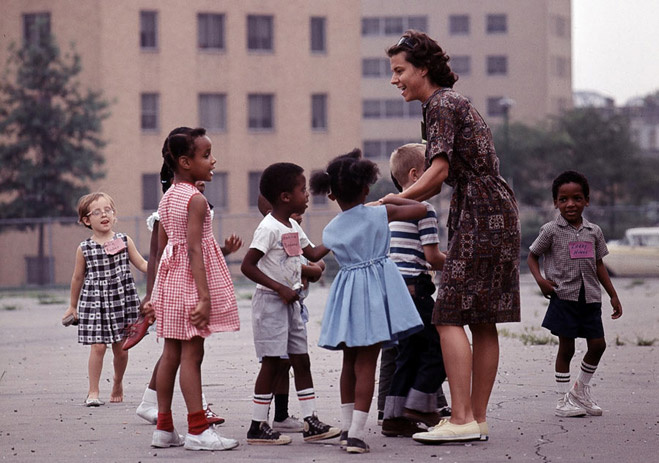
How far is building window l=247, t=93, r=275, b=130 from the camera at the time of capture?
5206 centimetres

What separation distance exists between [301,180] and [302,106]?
4592 centimetres

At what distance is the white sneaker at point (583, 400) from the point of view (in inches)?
296

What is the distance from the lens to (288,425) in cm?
718

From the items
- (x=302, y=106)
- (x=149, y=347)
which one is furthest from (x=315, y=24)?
(x=149, y=347)

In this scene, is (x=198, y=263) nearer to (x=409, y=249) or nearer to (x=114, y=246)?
(x=409, y=249)

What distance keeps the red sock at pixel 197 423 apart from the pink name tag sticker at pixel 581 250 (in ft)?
8.93

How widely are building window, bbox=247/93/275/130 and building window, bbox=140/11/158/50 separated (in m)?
4.81

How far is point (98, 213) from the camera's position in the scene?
886cm

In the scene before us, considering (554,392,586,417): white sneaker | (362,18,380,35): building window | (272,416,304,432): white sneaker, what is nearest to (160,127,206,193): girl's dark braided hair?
(272,416,304,432): white sneaker

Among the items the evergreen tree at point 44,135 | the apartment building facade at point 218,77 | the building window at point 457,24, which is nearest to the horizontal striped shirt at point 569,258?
the evergreen tree at point 44,135

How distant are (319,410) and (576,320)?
1730 millimetres

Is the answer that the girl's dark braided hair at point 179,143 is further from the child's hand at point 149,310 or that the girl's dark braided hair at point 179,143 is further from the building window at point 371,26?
the building window at point 371,26

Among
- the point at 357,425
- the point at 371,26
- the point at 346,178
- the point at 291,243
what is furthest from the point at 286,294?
the point at 371,26

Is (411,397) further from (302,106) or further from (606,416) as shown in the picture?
(302,106)
